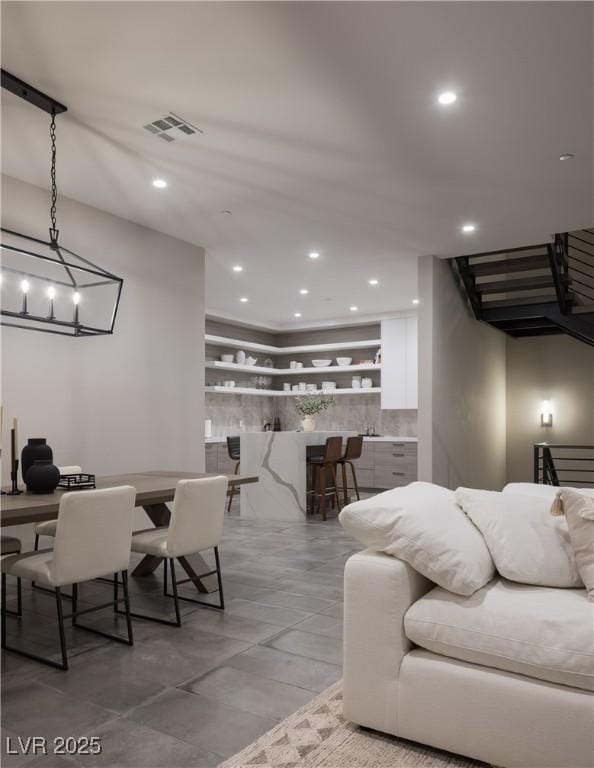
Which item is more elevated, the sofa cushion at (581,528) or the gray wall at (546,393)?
the gray wall at (546,393)

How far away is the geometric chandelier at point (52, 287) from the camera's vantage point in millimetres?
3361

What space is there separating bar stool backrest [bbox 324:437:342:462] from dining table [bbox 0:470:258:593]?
2773mm

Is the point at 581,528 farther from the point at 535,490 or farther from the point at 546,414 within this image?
the point at 546,414

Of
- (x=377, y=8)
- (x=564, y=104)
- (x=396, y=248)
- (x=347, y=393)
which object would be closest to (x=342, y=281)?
(x=396, y=248)

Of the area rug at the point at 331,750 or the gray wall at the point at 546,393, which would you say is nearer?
the area rug at the point at 331,750

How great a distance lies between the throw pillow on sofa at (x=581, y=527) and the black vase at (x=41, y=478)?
8.24 ft

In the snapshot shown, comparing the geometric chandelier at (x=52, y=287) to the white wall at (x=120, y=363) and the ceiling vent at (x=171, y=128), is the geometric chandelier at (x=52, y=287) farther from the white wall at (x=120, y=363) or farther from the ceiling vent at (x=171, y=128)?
the ceiling vent at (x=171, y=128)

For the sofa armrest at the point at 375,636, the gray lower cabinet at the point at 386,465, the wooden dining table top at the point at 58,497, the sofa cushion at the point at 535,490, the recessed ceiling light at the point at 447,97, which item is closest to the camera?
the sofa armrest at the point at 375,636

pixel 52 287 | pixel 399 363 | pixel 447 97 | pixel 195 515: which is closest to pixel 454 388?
pixel 399 363

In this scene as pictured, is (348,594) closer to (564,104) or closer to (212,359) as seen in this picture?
(564,104)

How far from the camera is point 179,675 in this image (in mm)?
2605

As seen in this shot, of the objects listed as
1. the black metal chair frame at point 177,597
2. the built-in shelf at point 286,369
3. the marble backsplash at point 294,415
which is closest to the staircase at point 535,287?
the built-in shelf at point 286,369

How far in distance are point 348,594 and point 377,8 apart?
2383mm

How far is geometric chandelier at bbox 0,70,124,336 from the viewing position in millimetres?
3361
